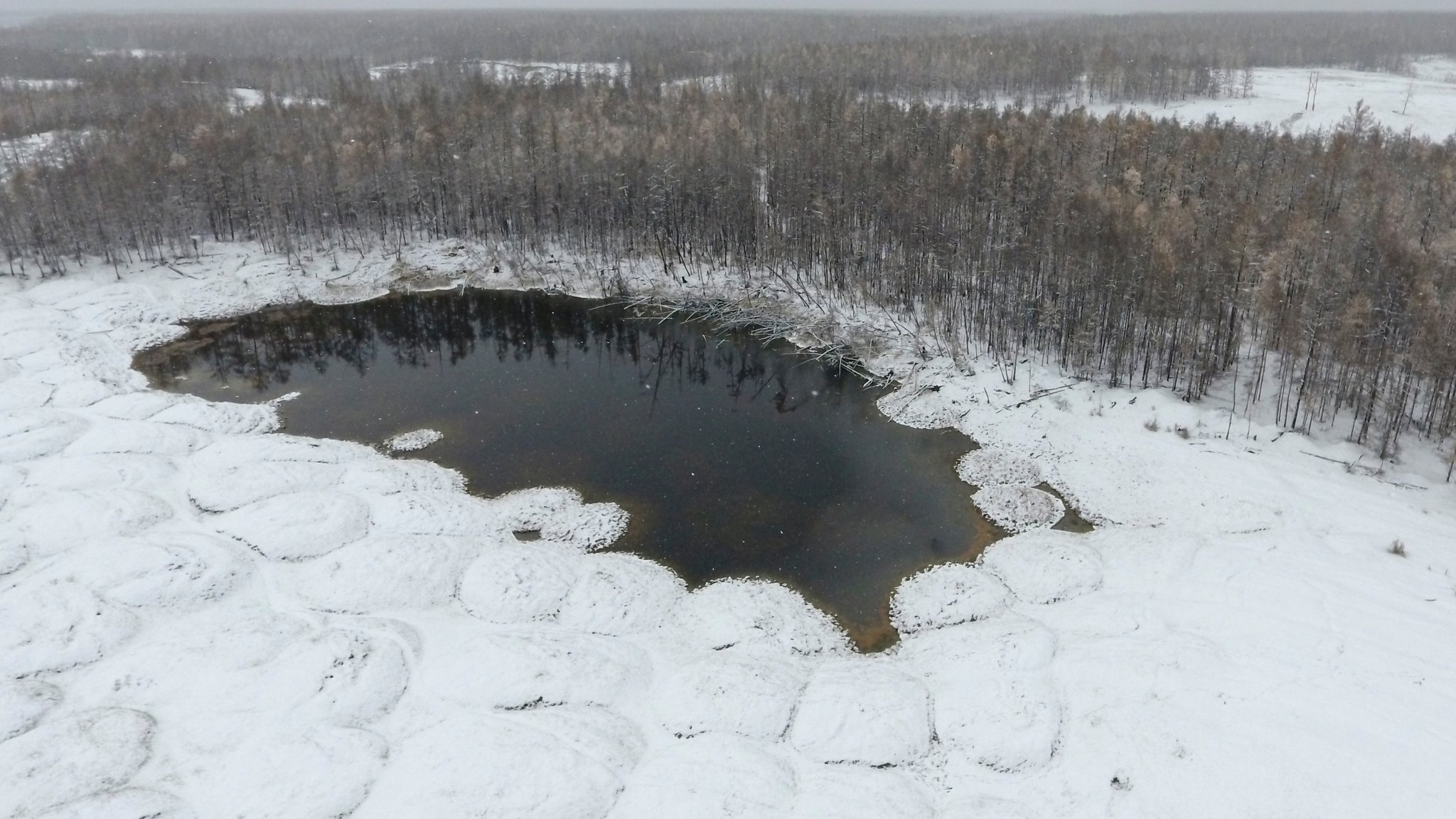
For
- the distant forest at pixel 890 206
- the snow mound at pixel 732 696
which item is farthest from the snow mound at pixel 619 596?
the distant forest at pixel 890 206

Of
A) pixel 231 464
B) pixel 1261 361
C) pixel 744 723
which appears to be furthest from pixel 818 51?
pixel 744 723

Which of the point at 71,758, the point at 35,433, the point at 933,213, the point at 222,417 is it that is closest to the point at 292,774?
the point at 71,758

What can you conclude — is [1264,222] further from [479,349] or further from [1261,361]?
[479,349]

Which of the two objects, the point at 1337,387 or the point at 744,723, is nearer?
the point at 744,723

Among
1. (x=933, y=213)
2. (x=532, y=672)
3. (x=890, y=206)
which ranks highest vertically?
Result: (x=890, y=206)

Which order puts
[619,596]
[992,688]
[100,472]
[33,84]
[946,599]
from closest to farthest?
[992,688], [619,596], [946,599], [100,472], [33,84]

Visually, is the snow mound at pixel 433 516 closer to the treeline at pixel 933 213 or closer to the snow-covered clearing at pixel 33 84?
the treeline at pixel 933 213

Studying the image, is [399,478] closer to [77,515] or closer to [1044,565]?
[77,515]
